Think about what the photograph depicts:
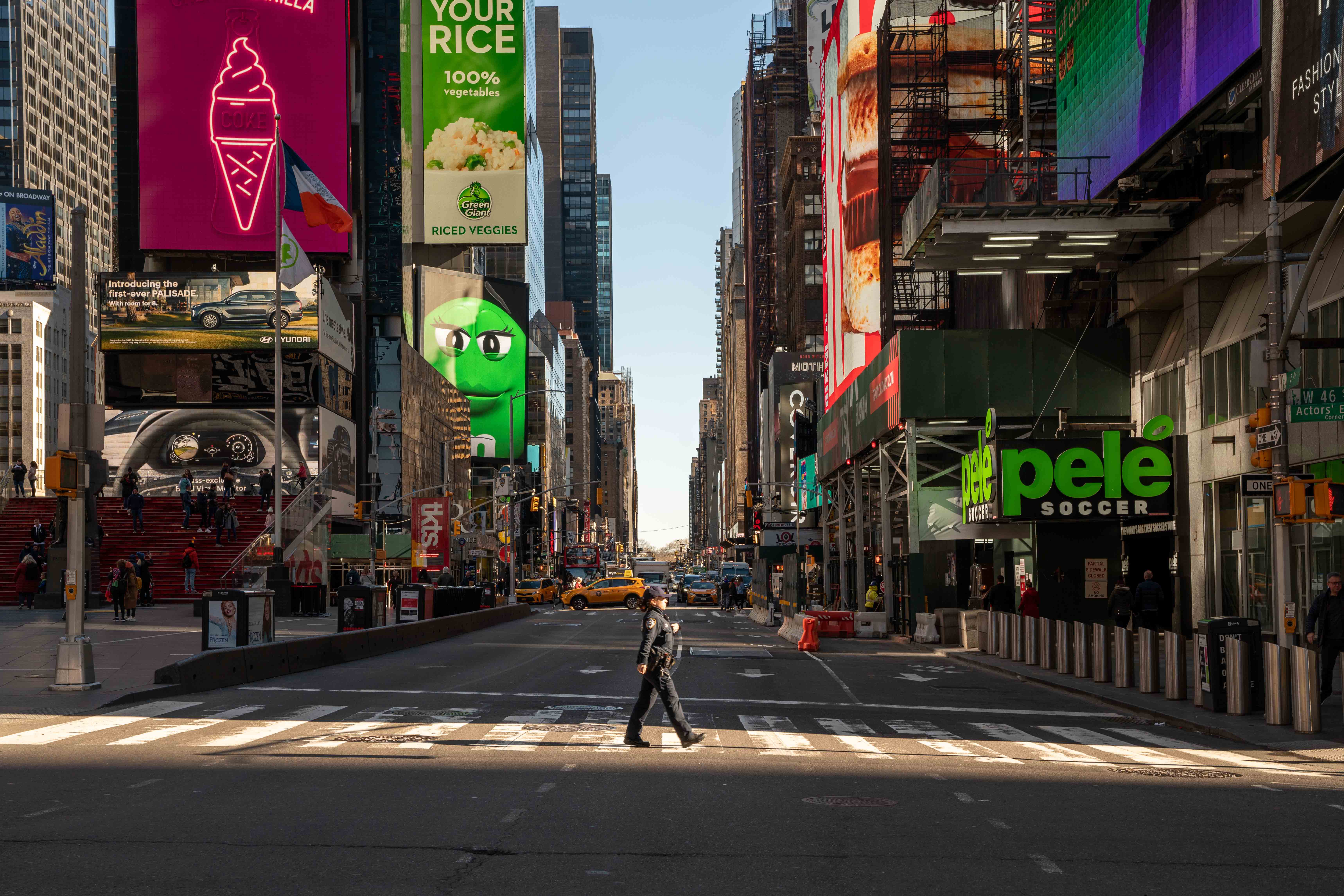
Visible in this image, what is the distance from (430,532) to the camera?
151 ft

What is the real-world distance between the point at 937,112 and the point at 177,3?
4506 centimetres

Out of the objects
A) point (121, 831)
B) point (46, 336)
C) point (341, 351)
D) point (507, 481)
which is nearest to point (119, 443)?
point (341, 351)

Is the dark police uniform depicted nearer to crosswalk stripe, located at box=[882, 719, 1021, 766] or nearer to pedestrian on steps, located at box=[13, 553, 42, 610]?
crosswalk stripe, located at box=[882, 719, 1021, 766]

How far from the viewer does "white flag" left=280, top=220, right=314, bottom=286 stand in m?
37.7

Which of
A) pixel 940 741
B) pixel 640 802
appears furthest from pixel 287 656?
pixel 640 802

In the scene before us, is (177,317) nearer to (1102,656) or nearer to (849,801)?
(1102,656)

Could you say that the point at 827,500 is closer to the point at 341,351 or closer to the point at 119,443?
the point at 341,351

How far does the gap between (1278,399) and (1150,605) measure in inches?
369

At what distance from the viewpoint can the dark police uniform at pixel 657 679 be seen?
1445cm

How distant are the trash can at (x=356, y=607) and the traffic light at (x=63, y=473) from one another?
1245 cm

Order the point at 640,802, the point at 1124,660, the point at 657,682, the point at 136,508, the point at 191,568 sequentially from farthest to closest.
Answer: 1. the point at 136,508
2. the point at 191,568
3. the point at 1124,660
4. the point at 657,682
5. the point at 640,802

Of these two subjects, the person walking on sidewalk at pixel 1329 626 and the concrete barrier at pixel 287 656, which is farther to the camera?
the concrete barrier at pixel 287 656

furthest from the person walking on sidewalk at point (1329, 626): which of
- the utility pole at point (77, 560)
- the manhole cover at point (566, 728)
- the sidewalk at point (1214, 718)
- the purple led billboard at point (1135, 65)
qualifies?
the utility pole at point (77, 560)

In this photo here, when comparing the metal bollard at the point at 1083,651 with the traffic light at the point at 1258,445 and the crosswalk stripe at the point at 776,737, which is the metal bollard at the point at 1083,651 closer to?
the traffic light at the point at 1258,445
